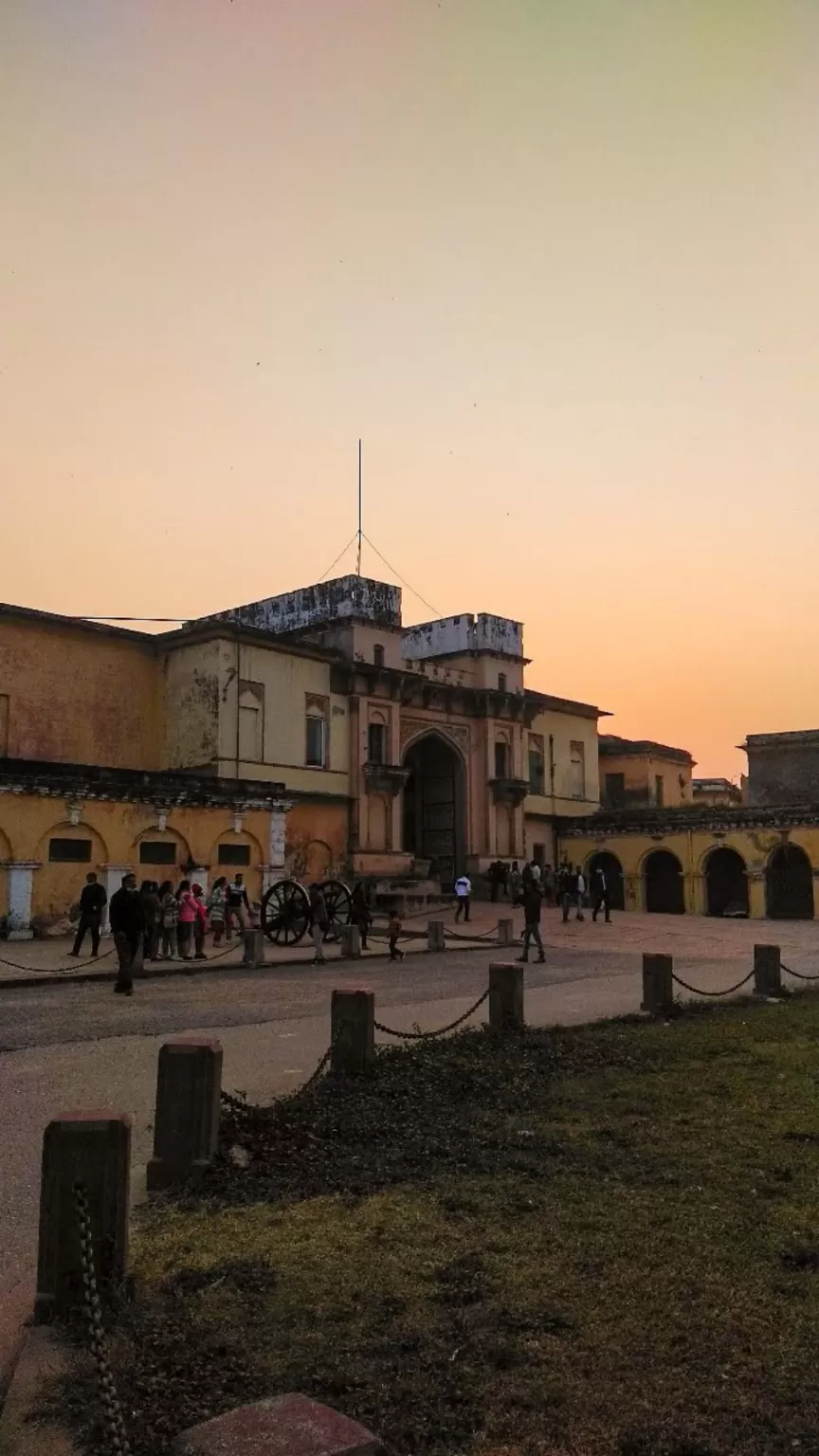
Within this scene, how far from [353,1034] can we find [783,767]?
38.6 metres

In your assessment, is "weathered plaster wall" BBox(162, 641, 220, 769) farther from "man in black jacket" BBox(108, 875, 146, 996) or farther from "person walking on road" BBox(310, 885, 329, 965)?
"man in black jacket" BBox(108, 875, 146, 996)

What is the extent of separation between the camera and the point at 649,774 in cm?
4828

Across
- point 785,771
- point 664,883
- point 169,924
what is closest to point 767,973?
point 169,924

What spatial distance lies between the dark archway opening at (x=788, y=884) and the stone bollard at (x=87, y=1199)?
1324 inches

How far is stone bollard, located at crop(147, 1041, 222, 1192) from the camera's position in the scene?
563 cm

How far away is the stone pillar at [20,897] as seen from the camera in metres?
21.1

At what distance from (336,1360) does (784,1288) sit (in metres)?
1.78

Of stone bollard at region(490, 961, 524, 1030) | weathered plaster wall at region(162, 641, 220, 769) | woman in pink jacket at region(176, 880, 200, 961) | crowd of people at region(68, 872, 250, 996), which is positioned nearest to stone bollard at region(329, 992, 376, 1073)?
stone bollard at region(490, 961, 524, 1030)

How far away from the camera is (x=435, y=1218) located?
512 cm

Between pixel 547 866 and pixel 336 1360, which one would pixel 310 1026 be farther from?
pixel 547 866

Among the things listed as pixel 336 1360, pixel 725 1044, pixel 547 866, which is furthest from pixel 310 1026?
pixel 547 866

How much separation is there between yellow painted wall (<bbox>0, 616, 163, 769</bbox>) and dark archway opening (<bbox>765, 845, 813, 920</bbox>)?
64.4 ft

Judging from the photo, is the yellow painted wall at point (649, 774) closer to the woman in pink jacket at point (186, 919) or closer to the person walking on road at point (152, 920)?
the woman in pink jacket at point (186, 919)

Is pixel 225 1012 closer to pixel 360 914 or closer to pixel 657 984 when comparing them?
pixel 657 984
